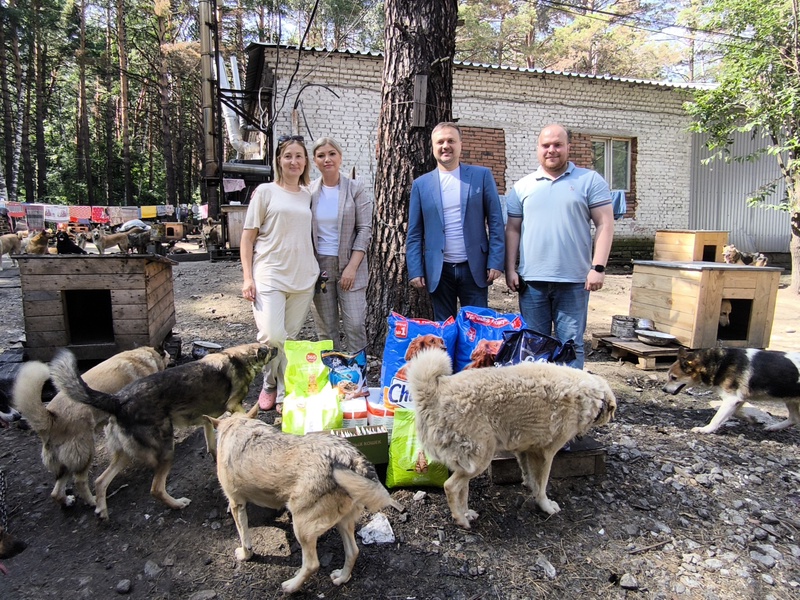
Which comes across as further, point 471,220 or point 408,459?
point 471,220

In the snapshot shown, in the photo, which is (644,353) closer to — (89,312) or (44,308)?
(44,308)

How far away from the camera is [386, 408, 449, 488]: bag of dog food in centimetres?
266

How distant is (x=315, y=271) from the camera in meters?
3.62

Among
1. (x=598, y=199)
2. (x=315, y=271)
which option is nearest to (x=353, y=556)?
(x=315, y=271)

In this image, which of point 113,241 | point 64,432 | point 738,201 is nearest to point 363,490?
point 64,432

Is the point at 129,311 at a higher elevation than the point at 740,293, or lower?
lower

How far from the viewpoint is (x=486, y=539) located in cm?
236

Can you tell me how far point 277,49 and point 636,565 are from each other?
11.3 m

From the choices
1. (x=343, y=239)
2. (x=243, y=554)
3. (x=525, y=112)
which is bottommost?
(x=243, y=554)

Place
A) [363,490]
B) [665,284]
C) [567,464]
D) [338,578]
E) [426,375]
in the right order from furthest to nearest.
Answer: [665,284] → [567,464] → [426,375] → [338,578] → [363,490]

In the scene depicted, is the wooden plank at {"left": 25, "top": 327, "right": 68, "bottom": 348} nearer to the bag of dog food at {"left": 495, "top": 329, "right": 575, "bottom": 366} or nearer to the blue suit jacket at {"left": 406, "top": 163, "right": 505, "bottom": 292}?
the blue suit jacket at {"left": 406, "top": 163, "right": 505, "bottom": 292}

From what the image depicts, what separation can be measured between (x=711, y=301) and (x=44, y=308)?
681 cm

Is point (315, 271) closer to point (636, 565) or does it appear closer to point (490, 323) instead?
point (490, 323)

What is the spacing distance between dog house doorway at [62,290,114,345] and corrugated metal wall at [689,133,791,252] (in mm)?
15489
